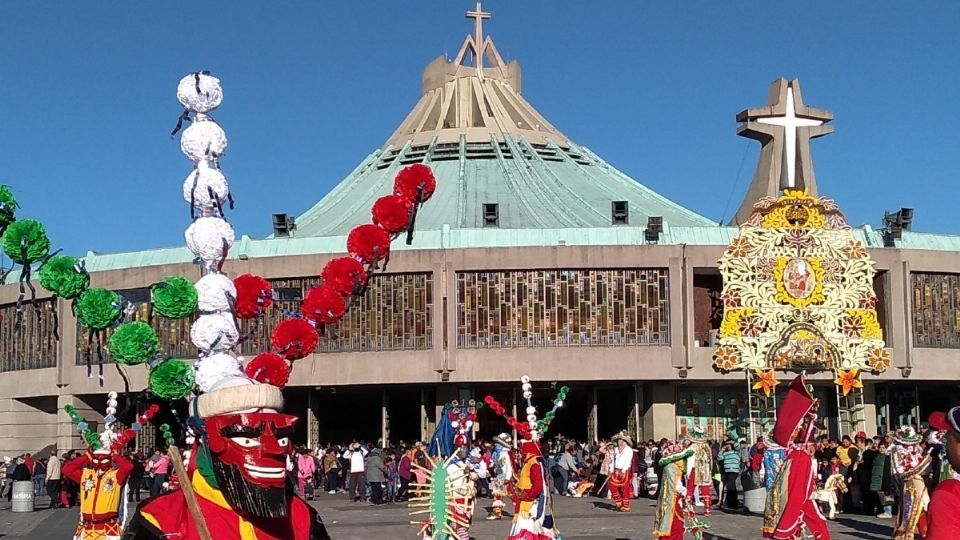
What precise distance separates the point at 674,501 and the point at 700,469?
5.91 metres

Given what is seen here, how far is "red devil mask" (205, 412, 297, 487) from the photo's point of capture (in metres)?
6.65

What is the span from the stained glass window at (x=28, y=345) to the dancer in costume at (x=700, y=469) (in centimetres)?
2788

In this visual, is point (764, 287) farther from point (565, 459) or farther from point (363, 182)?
point (363, 182)

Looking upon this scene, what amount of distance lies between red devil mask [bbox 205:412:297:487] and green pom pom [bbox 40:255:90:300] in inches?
101

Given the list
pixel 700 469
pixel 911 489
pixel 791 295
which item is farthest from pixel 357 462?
pixel 911 489

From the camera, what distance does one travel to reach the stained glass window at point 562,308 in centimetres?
4244

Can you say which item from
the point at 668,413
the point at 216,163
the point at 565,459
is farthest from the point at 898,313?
the point at 216,163

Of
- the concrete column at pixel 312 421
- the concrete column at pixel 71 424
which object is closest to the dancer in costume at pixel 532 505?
the concrete column at pixel 312 421

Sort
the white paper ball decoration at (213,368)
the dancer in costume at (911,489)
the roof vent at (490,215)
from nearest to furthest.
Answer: the white paper ball decoration at (213,368) → the dancer in costume at (911,489) → the roof vent at (490,215)

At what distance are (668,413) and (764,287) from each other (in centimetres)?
495

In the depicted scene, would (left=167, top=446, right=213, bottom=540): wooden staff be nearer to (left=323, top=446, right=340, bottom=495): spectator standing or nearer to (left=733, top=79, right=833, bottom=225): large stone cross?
(left=323, top=446, right=340, bottom=495): spectator standing

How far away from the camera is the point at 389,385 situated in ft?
145

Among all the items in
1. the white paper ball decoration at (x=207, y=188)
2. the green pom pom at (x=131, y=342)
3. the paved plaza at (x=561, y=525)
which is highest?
the white paper ball decoration at (x=207, y=188)

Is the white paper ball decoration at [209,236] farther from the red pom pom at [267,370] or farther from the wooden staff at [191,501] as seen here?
the wooden staff at [191,501]
